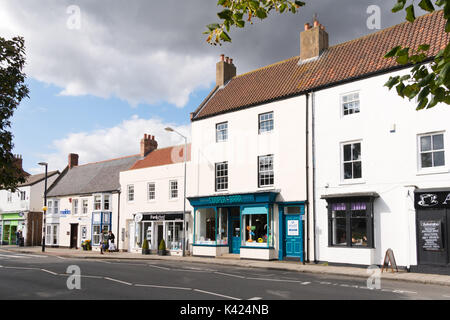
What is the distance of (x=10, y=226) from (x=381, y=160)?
4286 cm

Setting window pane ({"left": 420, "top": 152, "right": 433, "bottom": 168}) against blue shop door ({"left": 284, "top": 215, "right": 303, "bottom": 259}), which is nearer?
window pane ({"left": 420, "top": 152, "right": 433, "bottom": 168})

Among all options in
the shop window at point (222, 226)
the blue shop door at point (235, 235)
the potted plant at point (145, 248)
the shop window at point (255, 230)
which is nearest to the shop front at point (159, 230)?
the potted plant at point (145, 248)

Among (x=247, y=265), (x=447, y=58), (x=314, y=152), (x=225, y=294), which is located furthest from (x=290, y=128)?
(x=447, y=58)

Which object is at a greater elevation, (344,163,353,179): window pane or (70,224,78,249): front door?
(344,163,353,179): window pane

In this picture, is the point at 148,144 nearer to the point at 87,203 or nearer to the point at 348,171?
the point at 87,203

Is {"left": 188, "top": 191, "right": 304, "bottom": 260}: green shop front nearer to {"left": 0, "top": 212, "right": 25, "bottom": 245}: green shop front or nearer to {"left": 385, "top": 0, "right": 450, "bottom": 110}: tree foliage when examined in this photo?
{"left": 385, "top": 0, "right": 450, "bottom": 110}: tree foliage

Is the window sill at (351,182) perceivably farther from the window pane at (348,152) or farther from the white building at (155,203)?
the white building at (155,203)

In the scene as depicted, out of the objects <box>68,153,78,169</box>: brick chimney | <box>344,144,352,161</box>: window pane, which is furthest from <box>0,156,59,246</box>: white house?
<box>344,144,352,161</box>: window pane

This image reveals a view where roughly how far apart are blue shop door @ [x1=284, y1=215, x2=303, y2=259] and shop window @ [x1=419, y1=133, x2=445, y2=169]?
6636mm

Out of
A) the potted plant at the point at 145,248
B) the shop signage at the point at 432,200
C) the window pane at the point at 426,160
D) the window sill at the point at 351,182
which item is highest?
the window pane at the point at 426,160

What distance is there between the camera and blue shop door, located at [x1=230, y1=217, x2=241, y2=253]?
2536cm

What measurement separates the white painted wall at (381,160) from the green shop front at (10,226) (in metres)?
36.0

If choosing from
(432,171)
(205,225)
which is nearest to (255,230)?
(205,225)

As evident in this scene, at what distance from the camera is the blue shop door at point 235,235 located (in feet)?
83.2
